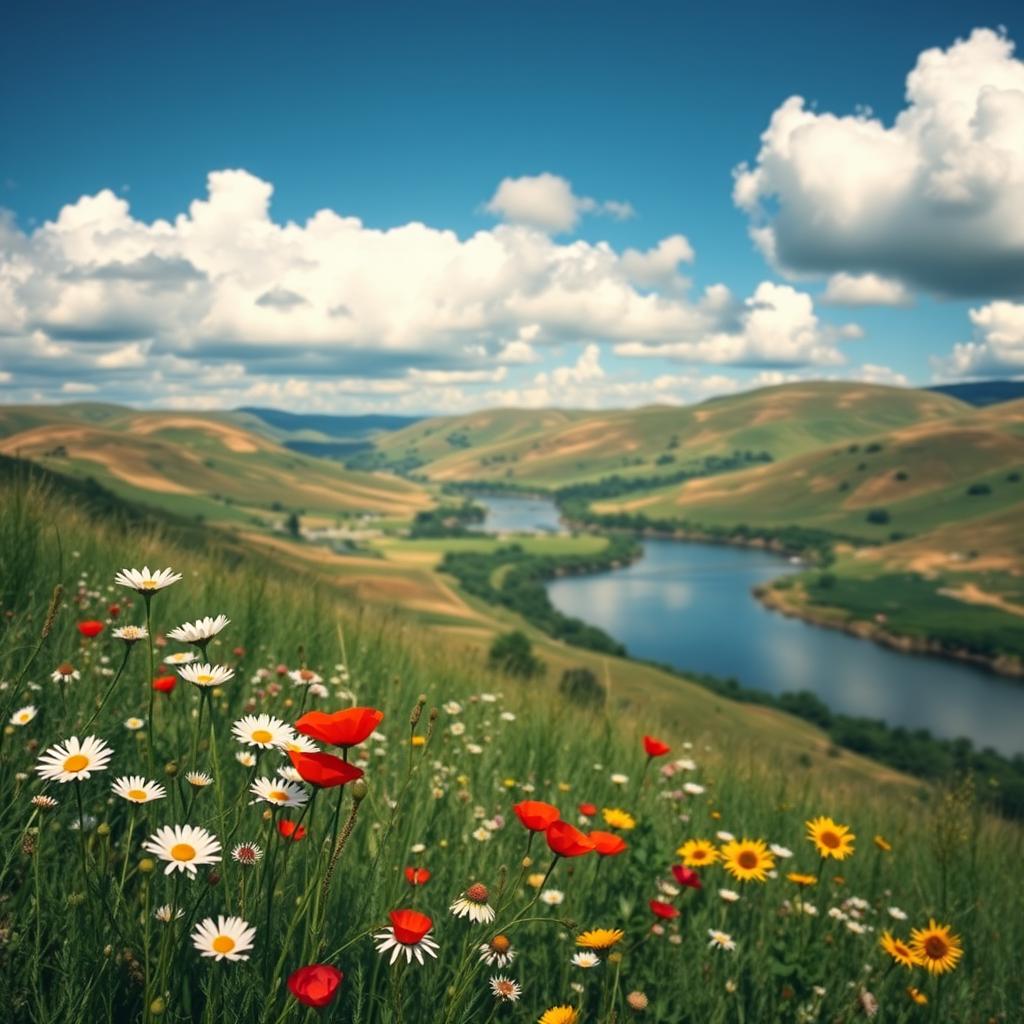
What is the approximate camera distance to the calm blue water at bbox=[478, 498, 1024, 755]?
91688 millimetres

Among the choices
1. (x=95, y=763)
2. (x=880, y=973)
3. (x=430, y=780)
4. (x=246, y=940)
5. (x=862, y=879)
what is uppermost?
(x=95, y=763)

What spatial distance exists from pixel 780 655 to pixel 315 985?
123 meters

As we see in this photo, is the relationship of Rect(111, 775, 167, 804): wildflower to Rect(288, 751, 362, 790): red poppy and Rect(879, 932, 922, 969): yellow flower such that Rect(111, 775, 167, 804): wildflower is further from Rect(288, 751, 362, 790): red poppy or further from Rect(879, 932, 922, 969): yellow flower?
Rect(879, 932, 922, 969): yellow flower

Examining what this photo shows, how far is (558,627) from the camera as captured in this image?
119 m

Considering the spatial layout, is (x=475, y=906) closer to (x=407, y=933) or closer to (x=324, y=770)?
(x=407, y=933)

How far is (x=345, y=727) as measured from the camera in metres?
1.69

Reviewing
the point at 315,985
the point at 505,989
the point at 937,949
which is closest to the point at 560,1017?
the point at 505,989

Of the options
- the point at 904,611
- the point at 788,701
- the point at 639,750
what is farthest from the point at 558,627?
the point at 639,750

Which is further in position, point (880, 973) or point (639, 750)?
point (639, 750)

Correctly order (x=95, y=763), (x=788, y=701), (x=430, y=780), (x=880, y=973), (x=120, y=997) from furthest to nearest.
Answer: (x=788, y=701) < (x=430, y=780) < (x=880, y=973) < (x=120, y=997) < (x=95, y=763)

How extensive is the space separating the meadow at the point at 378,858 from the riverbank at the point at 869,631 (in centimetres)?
12432

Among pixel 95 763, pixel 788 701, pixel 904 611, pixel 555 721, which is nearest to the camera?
pixel 95 763

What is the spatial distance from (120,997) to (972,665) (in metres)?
132

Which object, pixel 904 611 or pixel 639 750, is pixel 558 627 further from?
pixel 639 750
